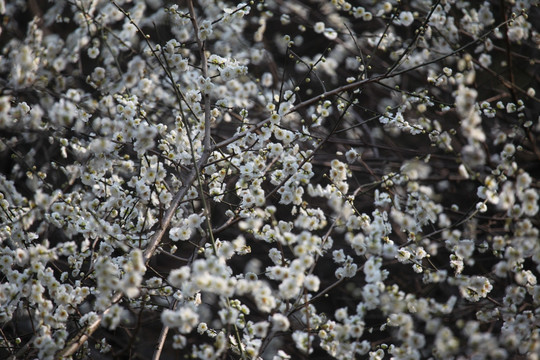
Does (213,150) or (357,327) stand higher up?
(213,150)

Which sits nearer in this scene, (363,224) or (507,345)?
(507,345)

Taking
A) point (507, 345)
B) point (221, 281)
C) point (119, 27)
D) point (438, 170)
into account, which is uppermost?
point (119, 27)

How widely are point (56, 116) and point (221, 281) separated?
117 cm

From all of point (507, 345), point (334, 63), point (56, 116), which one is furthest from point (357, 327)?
point (334, 63)

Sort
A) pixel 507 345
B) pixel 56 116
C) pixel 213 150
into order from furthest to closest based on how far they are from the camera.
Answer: pixel 213 150 < pixel 56 116 < pixel 507 345

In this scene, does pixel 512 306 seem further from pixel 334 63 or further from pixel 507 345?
pixel 334 63

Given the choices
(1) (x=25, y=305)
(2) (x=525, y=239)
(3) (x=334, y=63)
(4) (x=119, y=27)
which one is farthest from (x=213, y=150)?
(4) (x=119, y=27)

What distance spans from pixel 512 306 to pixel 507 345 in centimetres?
66

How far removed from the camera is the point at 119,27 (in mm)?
7559

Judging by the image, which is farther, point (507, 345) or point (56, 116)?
point (56, 116)

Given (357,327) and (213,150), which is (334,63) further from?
(357,327)

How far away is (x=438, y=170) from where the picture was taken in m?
6.01

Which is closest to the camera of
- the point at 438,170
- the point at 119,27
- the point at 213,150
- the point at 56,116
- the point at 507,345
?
the point at 507,345

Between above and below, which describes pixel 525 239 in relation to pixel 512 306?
above
